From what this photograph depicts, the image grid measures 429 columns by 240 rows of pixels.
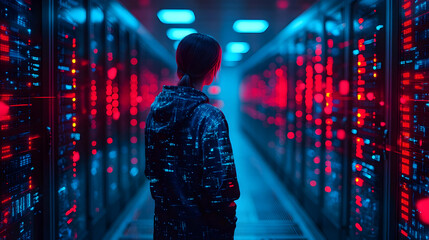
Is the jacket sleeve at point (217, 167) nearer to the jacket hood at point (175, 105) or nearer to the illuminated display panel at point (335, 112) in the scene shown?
the jacket hood at point (175, 105)

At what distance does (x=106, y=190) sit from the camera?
382 centimetres

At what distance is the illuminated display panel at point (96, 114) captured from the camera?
127 inches

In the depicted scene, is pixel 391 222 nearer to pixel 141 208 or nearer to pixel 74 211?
pixel 74 211

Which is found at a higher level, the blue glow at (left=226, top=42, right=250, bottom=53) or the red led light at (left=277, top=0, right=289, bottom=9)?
the blue glow at (left=226, top=42, right=250, bottom=53)

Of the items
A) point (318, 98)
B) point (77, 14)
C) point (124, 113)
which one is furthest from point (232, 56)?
point (77, 14)

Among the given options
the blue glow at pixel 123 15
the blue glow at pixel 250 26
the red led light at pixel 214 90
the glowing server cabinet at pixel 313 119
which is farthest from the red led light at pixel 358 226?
the red led light at pixel 214 90

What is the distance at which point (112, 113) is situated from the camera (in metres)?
4.08

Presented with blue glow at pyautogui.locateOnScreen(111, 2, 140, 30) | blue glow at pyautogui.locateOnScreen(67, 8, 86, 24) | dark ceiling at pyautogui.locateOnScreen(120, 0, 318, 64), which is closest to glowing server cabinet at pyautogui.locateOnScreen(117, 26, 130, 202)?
blue glow at pyautogui.locateOnScreen(111, 2, 140, 30)

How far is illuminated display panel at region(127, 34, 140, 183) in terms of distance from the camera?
5059 millimetres

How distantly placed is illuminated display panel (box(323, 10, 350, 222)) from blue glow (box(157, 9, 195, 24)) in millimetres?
2333

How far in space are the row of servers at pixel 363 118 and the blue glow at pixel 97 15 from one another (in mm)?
2429

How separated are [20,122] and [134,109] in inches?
130

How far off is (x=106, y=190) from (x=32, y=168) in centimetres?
179

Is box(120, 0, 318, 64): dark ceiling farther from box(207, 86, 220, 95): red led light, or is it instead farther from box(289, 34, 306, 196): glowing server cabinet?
box(207, 86, 220, 95): red led light
